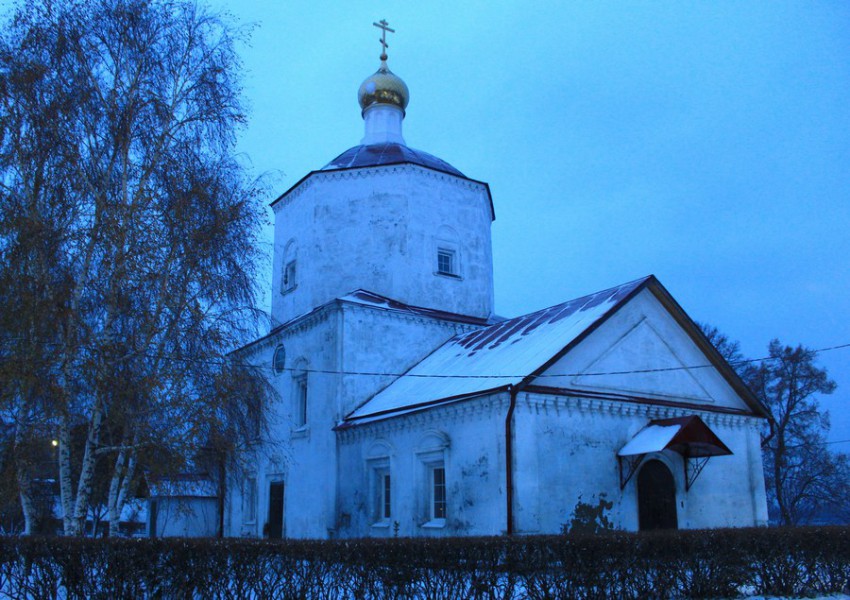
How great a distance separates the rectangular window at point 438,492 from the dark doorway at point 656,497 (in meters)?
3.97

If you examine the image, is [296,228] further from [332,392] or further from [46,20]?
[46,20]

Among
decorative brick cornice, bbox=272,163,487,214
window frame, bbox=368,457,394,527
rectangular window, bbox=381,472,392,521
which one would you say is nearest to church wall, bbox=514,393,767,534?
window frame, bbox=368,457,394,527

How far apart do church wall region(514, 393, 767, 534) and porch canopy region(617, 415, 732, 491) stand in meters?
0.19

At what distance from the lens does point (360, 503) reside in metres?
17.5

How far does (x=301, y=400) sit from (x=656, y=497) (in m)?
9.76

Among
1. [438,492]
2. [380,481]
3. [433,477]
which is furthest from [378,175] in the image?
[438,492]

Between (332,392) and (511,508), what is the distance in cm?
686

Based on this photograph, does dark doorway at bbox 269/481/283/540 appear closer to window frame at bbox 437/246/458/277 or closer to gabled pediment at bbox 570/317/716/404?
window frame at bbox 437/246/458/277

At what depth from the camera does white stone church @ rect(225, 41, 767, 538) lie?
14.4m

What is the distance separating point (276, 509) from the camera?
20.8 m

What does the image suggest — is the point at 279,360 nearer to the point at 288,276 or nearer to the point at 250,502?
the point at 288,276

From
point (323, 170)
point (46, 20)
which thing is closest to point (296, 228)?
point (323, 170)

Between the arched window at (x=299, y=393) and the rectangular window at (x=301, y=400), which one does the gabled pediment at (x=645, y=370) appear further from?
the rectangular window at (x=301, y=400)

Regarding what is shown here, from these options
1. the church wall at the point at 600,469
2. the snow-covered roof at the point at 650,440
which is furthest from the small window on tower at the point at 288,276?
the snow-covered roof at the point at 650,440
